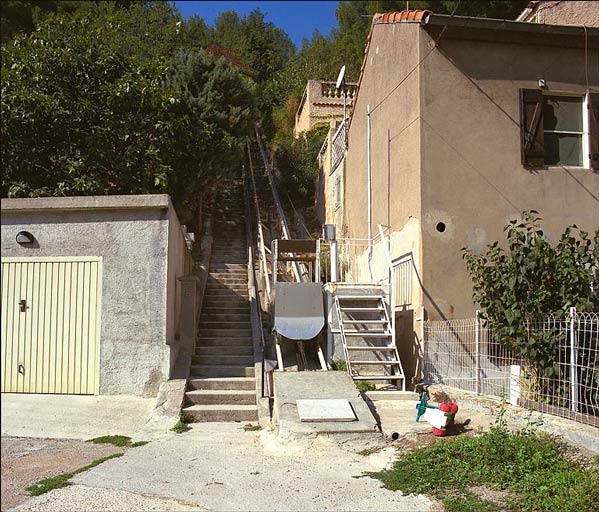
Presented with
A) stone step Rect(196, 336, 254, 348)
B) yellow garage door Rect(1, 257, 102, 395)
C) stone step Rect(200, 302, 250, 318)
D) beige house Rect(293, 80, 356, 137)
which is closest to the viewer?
yellow garage door Rect(1, 257, 102, 395)

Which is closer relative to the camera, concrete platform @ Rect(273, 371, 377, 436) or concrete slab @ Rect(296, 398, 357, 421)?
concrete platform @ Rect(273, 371, 377, 436)

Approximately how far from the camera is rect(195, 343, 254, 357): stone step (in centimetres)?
1178

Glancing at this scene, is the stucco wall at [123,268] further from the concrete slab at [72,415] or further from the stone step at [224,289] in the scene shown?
the stone step at [224,289]

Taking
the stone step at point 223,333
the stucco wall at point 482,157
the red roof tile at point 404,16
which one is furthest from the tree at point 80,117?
the stucco wall at point 482,157

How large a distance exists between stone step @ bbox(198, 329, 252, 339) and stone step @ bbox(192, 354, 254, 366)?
102cm

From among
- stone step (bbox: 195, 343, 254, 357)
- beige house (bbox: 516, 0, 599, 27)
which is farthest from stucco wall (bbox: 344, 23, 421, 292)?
beige house (bbox: 516, 0, 599, 27)

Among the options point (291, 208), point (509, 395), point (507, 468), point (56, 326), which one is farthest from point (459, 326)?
point (291, 208)

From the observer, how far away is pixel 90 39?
15.9 metres

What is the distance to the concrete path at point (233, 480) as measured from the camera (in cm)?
554

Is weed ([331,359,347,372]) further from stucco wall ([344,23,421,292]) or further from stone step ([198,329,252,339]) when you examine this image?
stone step ([198,329,252,339])

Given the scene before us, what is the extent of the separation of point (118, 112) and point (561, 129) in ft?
33.6

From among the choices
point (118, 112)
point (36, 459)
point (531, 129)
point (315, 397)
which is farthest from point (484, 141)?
point (118, 112)

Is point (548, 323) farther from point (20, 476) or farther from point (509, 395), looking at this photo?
point (20, 476)

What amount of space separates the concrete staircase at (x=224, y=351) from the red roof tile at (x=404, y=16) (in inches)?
263
